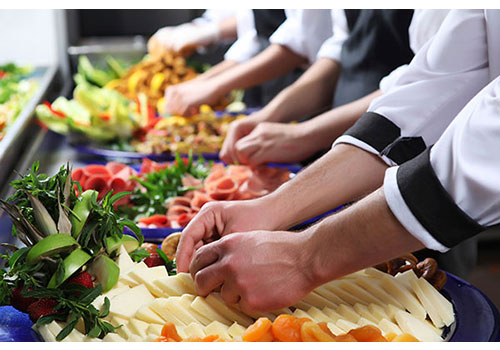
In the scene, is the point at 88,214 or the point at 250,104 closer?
the point at 88,214

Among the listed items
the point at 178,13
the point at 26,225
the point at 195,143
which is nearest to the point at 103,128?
the point at 195,143

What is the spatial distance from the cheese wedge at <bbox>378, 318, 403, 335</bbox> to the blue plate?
0.29 ft

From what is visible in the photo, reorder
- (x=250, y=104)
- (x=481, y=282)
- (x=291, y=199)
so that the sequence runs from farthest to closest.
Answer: (x=250, y=104)
(x=481, y=282)
(x=291, y=199)

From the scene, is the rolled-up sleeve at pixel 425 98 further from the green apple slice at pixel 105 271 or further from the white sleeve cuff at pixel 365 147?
the green apple slice at pixel 105 271

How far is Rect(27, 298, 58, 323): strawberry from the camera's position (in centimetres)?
126

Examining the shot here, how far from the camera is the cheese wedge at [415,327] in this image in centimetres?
122

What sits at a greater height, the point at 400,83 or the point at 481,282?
the point at 400,83

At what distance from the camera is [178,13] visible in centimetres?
523

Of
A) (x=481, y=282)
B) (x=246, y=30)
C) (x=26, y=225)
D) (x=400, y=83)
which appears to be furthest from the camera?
(x=246, y=30)

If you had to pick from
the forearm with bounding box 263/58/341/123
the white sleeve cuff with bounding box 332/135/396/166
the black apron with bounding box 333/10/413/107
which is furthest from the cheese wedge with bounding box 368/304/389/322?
the forearm with bounding box 263/58/341/123

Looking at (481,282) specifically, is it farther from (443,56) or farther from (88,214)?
(88,214)

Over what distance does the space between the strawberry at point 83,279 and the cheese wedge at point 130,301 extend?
5cm

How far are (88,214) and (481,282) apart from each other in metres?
2.39

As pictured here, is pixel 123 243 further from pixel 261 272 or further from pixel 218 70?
pixel 218 70
